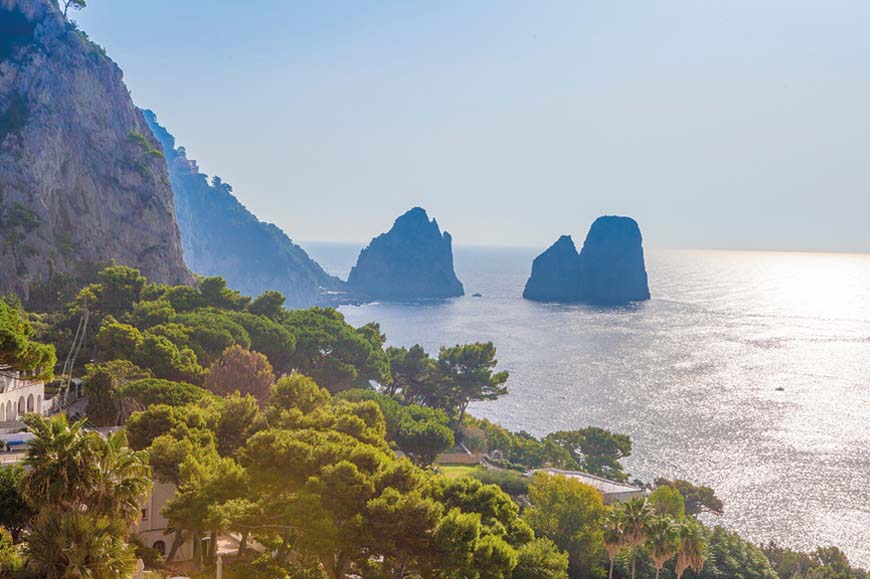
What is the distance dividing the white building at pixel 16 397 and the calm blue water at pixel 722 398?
47207 millimetres

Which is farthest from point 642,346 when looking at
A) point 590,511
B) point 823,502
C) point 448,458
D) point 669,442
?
point 590,511

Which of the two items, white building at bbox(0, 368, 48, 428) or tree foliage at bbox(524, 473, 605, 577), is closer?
white building at bbox(0, 368, 48, 428)

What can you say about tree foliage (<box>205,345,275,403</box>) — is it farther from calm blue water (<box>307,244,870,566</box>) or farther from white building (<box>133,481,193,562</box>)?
calm blue water (<box>307,244,870,566</box>)

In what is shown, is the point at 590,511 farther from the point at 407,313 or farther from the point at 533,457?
the point at 407,313

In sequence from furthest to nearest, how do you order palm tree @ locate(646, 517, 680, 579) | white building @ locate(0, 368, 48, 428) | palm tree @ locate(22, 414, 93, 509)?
white building @ locate(0, 368, 48, 428), palm tree @ locate(646, 517, 680, 579), palm tree @ locate(22, 414, 93, 509)

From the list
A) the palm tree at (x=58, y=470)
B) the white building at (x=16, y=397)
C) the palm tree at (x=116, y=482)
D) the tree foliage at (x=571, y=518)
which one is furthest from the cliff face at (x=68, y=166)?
the palm tree at (x=116, y=482)

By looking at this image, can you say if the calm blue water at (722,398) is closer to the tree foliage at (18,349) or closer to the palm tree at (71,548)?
the palm tree at (71,548)

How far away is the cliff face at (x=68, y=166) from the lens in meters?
71.8

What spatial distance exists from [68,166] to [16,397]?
55797 millimetres

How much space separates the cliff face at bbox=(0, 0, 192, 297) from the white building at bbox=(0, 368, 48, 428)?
36271mm

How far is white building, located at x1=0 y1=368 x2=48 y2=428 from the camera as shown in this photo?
109 feet

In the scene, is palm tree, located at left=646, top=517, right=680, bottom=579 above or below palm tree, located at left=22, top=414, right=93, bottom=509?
below

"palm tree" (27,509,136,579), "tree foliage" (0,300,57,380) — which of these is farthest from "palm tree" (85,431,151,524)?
"tree foliage" (0,300,57,380)

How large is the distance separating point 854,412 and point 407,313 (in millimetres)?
123635
